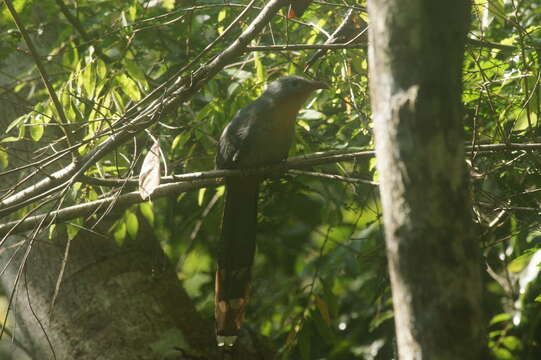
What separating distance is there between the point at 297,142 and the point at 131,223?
103 centimetres

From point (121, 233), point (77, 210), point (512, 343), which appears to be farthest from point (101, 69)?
point (512, 343)

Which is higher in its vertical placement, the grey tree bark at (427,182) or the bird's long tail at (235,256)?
the grey tree bark at (427,182)

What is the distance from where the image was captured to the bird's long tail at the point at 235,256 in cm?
293

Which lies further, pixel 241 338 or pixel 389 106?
pixel 241 338

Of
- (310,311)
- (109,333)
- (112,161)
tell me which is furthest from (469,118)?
(109,333)

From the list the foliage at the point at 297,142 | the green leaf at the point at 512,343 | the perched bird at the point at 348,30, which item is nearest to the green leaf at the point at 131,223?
the foliage at the point at 297,142

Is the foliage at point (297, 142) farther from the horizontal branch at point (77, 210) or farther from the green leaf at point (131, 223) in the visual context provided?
the horizontal branch at point (77, 210)

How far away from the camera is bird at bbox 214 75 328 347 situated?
306 cm

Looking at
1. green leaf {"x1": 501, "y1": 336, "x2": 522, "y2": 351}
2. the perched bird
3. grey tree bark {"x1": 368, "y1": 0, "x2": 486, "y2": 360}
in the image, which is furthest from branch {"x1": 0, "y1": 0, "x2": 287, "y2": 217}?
green leaf {"x1": 501, "y1": 336, "x2": 522, "y2": 351}

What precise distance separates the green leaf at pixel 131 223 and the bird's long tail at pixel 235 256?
0.49 m

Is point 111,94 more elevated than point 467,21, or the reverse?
point 467,21

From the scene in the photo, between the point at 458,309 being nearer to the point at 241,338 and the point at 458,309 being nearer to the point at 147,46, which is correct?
the point at 241,338

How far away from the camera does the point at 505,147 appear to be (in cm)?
245

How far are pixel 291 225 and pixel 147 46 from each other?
5.45 ft
